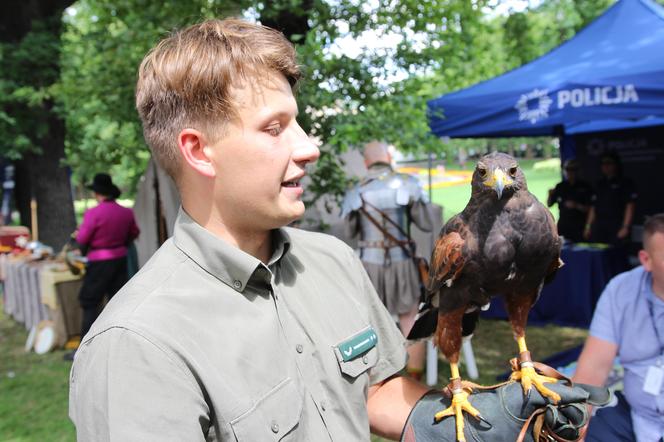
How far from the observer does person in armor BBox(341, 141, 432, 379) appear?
16.7 ft

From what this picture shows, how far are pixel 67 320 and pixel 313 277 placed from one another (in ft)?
21.1

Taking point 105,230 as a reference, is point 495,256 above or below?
above

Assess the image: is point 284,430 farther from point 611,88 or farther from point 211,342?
point 611,88

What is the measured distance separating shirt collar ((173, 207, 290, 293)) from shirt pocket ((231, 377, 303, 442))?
256mm

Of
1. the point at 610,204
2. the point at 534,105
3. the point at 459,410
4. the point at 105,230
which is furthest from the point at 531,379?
the point at 610,204

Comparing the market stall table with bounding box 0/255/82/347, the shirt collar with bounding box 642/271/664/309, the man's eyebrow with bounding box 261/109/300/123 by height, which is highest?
the man's eyebrow with bounding box 261/109/300/123

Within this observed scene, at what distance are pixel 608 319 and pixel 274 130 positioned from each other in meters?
2.55

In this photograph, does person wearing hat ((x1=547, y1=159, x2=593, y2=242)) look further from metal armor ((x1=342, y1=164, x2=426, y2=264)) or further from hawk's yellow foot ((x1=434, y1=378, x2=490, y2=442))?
hawk's yellow foot ((x1=434, y1=378, x2=490, y2=442))

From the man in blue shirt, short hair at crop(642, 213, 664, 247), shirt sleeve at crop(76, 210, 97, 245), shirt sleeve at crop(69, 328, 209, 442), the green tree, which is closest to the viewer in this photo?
shirt sleeve at crop(69, 328, 209, 442)

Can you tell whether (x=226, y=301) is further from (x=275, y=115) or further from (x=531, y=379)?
(x=531, y=379)

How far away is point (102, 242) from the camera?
20.3 ft

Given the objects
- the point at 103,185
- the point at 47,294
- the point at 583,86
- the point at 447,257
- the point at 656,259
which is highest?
the point at 583,86

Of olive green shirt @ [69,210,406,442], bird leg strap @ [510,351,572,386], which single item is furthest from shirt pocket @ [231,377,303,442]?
bird leg strap @ [510,351,572,386]

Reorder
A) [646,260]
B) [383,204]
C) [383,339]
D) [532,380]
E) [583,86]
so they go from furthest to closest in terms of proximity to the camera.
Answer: [383,204], [583,86], [646,260], [383,339], [532,380]
